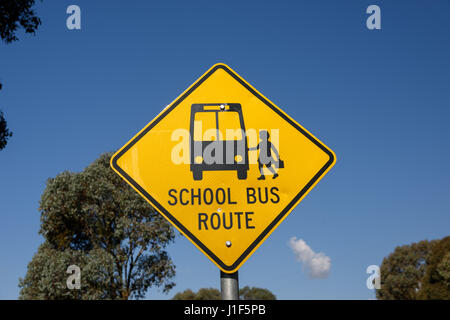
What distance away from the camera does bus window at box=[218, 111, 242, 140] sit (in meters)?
3.56

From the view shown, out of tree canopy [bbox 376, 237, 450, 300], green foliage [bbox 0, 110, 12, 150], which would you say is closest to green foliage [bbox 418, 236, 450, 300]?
tree canopy [bbox 376, 237, 450, 300]

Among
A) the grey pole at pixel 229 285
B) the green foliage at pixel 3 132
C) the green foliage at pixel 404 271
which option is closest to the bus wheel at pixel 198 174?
the grey pole at pixel 229 285

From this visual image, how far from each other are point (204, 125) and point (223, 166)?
1.34 feet

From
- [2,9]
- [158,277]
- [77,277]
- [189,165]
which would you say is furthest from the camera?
[158,277]

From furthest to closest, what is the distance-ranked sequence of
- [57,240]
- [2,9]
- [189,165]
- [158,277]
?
1. [57,240]
2. [158,277]
3. [2,9]
4. [189,165]

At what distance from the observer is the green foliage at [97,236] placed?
Answer: 2603cm

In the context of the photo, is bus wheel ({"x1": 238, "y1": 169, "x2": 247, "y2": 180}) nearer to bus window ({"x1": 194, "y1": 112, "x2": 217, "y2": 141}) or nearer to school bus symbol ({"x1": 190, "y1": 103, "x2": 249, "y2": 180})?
school bus symbol ({"x1": 190, "y1": 103, "x2": 249, "y2": 180})

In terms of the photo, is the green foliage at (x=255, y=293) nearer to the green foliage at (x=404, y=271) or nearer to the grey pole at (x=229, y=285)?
the green foliage at (x=404, y=271)

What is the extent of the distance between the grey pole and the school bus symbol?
0.79 metres

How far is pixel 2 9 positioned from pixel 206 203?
1043 centimetres

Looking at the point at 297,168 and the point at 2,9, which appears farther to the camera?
the point at 2,9
